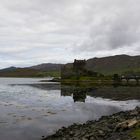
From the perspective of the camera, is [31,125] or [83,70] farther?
[83,70]

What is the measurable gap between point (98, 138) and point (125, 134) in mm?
2218

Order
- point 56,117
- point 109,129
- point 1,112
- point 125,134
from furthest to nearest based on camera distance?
point 1,112 → point 56,117 → point 109,129 → point 125,134

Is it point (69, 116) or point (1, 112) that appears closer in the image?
point (69, 116)

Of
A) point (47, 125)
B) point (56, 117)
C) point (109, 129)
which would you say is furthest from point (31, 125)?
point (109, 129)

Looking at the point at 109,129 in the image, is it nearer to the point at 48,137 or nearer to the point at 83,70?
the point at 48,137

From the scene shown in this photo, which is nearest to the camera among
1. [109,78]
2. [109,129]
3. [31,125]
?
[109,129]

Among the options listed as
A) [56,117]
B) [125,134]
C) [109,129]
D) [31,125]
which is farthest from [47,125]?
[125,134]

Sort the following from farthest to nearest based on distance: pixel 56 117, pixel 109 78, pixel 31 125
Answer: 1. pixel 109 78
2. pixel 56 117
3. pixel 31 125

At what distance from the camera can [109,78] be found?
524ft

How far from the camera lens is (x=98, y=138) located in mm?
23859

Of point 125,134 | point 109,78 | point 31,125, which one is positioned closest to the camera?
point 125,134

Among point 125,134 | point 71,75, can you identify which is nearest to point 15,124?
point 125,134

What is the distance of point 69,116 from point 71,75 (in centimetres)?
11849

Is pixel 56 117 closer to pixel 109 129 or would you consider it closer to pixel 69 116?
pixel 69 116
